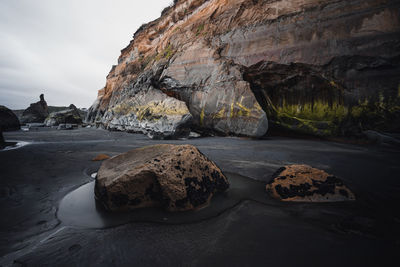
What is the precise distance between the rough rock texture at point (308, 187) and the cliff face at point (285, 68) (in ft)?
19.9

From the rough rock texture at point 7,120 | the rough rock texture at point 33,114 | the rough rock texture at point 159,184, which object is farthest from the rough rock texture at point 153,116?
the rough rock texture at point 33,114

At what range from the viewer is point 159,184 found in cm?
185

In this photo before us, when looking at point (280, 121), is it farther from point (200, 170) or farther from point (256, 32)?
point (200, 170)

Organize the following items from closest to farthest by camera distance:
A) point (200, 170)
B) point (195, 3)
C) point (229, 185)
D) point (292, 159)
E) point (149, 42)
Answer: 1. point (200, 170)
2. point (229, 185)
3. point (292, 159)
4. point (195, 3)
5. point (149, 42)

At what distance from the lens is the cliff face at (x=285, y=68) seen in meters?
6.34

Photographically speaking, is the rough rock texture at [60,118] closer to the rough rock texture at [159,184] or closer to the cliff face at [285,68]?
the cliff face at [285,68]

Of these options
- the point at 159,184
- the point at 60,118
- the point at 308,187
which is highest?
the point at 60,118

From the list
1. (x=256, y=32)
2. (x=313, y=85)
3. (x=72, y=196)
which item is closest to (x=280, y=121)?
(x=313, y=85)

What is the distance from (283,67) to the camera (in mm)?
8211

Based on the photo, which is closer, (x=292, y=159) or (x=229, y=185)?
(x=229, y=185)

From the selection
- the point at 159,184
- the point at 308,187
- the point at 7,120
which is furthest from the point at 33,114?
the point at 308,187

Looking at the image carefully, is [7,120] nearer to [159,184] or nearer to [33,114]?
[159,184]

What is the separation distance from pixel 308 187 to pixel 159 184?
1759mm

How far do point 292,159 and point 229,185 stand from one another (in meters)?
2.20
